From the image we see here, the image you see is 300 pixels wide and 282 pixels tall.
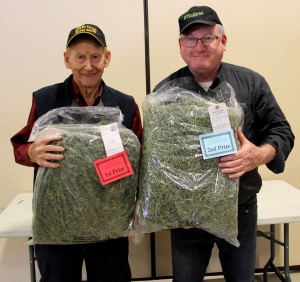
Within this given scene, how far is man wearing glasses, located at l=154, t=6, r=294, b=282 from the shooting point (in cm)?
123

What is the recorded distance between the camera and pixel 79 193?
1.11 metres

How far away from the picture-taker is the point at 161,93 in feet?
3.96

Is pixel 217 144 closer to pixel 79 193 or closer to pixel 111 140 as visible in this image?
pixel 111 140

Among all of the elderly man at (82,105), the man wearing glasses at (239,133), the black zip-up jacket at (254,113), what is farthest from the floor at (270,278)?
the black zip-up jacket at (254,113)

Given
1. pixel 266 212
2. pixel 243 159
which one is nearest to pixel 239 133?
pixel 243 159

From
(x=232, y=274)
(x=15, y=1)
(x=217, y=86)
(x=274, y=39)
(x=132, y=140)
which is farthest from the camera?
(x=274, y=39)

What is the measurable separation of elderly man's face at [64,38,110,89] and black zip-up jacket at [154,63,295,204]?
1.18ft

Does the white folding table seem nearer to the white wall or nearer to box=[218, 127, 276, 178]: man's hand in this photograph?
the white wall

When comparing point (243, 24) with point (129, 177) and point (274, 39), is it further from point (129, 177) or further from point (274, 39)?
point (129, 177)

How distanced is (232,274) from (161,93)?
85 cm

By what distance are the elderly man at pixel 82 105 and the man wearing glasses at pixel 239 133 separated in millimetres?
253

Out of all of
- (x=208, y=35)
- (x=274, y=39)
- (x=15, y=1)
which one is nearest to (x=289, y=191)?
(x=274, y=39)

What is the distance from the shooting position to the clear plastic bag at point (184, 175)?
1099mm

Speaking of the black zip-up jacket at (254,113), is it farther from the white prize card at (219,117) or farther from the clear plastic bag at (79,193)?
the clear plastic bag at (79,193)
